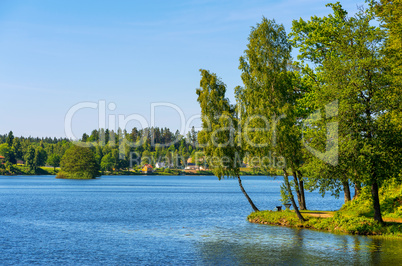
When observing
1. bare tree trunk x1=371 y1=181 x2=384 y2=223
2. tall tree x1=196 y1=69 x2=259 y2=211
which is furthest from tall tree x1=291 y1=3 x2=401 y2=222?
tall tree x1=196 y1=69 x2=259 y2=211

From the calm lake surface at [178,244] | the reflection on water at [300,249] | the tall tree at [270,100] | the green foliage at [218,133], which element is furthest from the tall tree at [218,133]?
the reflection on water at [300,249]

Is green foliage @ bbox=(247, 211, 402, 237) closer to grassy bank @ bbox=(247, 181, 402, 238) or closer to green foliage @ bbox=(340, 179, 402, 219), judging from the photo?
grassy bank @ bbox=(247, 181, 402, 238)

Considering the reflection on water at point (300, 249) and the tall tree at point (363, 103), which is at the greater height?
the tall tree at point (363, 103)

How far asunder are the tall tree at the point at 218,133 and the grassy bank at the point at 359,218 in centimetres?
720

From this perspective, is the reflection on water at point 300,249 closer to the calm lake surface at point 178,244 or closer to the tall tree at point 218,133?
the calm lake surface at point 178,244

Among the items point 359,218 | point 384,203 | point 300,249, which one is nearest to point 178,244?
point 300,249

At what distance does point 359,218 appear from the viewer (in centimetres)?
3822

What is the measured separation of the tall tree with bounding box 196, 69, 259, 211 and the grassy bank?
7198mm

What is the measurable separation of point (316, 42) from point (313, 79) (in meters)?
4.15

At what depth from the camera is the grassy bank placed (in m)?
36.0

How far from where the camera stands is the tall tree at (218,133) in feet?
164

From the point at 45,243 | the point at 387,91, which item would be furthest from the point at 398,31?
the point at 45,243

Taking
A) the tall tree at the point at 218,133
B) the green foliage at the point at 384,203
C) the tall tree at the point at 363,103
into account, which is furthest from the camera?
the tall tree at the point at 218,133

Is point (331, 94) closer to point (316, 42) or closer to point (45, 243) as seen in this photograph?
point (316, 42)
